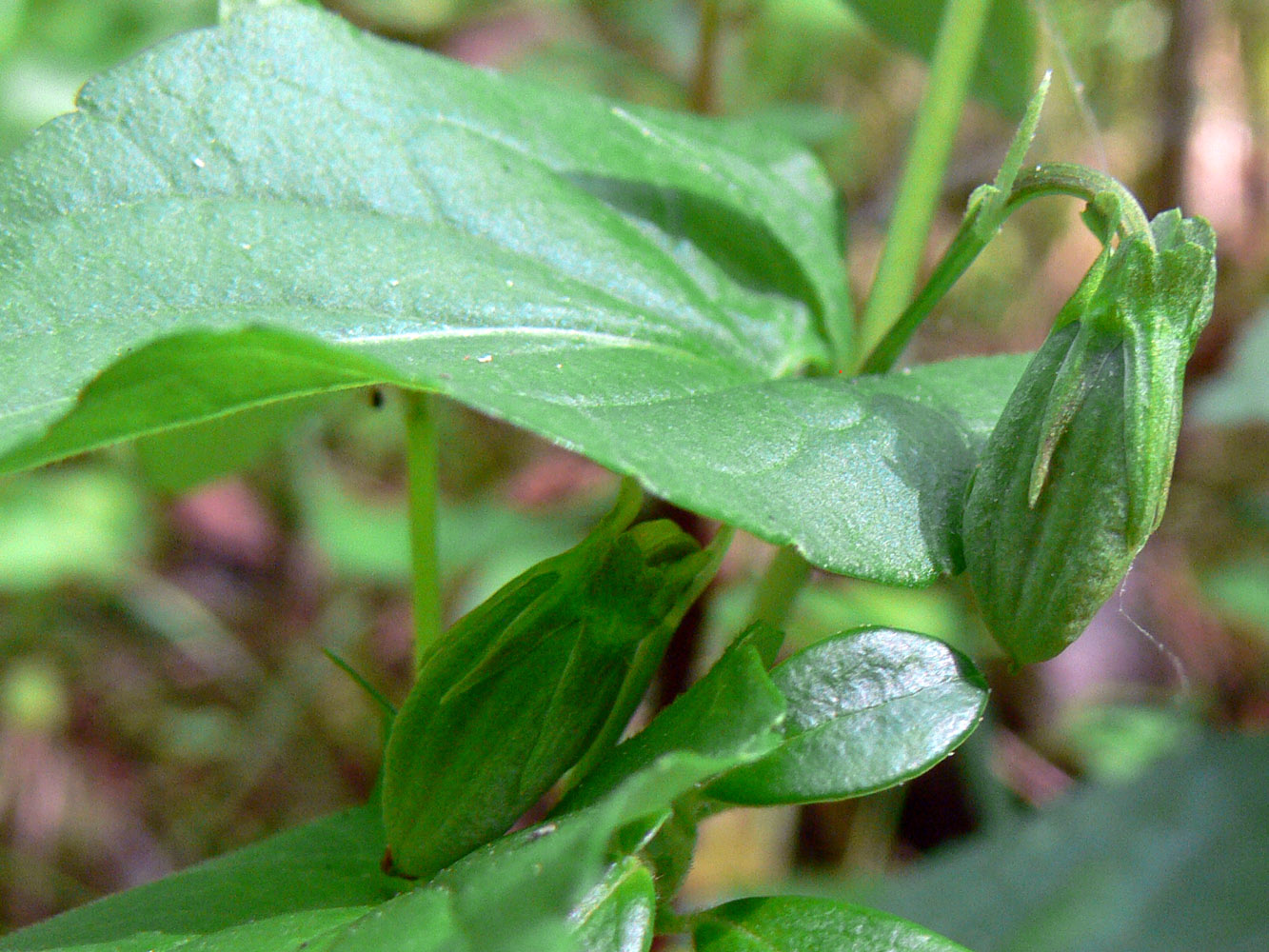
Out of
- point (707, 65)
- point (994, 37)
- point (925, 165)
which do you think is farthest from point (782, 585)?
point (707, 65)

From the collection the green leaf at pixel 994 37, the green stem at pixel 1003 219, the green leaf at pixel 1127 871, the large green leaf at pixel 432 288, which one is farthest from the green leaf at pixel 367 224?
the green leaf at pixel 1127 871

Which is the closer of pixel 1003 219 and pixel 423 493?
pixel 1003 219

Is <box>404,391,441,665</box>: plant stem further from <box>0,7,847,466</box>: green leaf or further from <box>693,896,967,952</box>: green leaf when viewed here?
<box>693,896,967,952</box>: green leaf

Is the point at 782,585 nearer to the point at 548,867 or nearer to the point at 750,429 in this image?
the point at 750,429

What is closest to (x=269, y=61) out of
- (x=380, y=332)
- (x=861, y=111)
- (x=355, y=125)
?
(x=355, y=125)

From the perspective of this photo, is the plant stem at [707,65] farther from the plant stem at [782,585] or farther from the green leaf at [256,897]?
the green leaf at [256,897]
